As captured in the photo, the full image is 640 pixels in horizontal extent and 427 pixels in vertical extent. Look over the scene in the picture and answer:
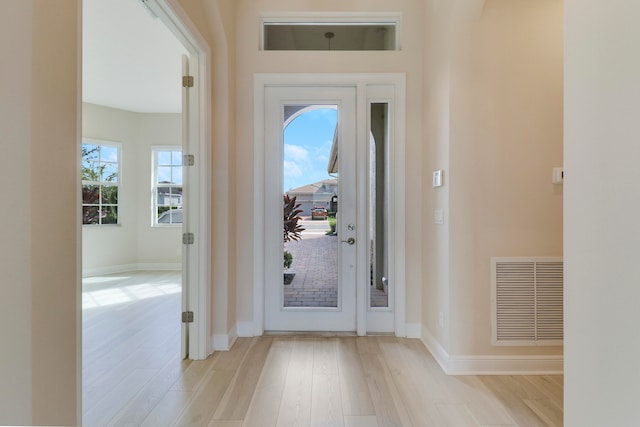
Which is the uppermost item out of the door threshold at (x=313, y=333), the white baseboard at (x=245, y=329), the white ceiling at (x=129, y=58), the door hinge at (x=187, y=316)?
the white ceiling at (x=129, y=58)

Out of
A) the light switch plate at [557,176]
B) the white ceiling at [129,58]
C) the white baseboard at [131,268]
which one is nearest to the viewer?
the light switch plate at [557,176]

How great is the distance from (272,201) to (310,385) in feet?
5.28

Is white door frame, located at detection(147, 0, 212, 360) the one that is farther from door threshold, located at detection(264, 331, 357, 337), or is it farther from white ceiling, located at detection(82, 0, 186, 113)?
white ceiling, located at detection(82, 0, 186, 113)

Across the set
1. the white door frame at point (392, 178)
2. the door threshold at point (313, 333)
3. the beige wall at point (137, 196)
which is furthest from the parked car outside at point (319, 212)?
the beige wall at point (137, 196)

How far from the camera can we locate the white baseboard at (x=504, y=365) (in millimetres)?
2146

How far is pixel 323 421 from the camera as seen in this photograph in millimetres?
1624

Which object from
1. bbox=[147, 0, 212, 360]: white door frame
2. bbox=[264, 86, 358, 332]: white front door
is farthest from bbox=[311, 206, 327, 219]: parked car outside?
bbox=[147, 0, 212, 360]: white door frame

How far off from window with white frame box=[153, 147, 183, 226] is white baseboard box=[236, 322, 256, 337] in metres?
3.81

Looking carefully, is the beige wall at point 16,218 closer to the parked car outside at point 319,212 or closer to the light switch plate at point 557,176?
the parked car outside at point 319,212

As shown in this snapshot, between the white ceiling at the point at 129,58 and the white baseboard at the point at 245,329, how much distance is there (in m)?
2.87

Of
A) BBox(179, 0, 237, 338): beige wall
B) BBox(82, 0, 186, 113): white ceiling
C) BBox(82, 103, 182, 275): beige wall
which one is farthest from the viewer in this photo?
BBox(82, 103, 182, 275): beige wall

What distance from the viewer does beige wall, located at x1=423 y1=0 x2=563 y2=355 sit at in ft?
7.00

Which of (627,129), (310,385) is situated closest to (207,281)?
(310,385)

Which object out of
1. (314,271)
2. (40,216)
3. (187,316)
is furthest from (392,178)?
(40,216)
